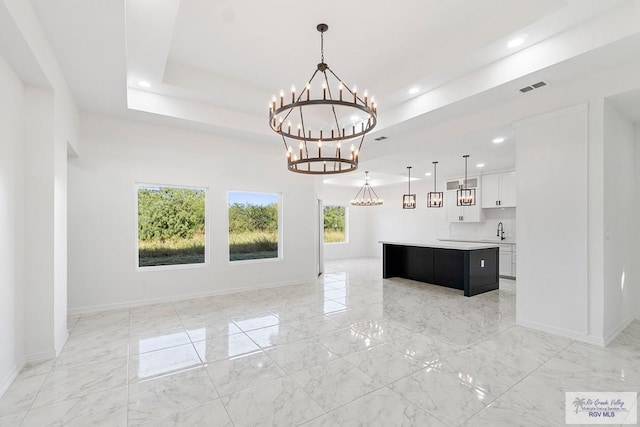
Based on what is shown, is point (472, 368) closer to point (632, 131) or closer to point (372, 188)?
point (632, 131)

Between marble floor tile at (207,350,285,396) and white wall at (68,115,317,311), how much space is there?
2860 millimetres

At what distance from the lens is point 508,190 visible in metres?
7.66

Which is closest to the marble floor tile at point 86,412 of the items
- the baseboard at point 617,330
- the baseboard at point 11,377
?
the baseboard at point 11,377

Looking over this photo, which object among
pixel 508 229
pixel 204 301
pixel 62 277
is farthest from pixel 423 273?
pixel 62 277

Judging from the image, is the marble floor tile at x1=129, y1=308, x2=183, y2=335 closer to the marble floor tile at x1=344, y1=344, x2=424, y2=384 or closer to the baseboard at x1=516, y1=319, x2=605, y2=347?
the marble floor tile at x1=344, y1=344, x2=424, y2=384

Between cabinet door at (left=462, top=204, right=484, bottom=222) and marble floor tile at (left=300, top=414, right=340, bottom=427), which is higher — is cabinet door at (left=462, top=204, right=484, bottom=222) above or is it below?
above

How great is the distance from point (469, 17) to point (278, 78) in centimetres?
262

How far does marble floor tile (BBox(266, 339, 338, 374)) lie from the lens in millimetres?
2941

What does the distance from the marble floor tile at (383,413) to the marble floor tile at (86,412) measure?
1.56 metres

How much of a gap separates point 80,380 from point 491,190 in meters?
8.74

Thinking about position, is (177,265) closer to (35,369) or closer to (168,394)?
(35,369)

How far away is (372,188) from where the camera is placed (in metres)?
11.8

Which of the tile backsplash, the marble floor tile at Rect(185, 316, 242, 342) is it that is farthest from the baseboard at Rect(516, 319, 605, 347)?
the tile backsplash

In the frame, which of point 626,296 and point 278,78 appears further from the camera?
point 278,78
